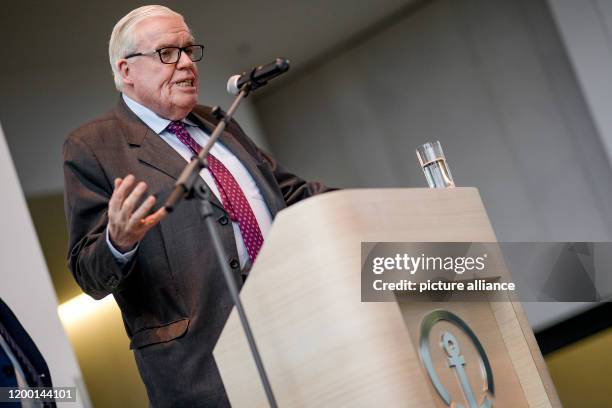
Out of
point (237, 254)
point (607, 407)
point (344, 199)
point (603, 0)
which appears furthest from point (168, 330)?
point (603, 0)

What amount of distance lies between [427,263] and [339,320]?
254 millimetres

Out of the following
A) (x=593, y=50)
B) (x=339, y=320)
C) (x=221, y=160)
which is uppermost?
(x=593, y=50)

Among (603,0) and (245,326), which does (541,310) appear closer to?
(603,0)

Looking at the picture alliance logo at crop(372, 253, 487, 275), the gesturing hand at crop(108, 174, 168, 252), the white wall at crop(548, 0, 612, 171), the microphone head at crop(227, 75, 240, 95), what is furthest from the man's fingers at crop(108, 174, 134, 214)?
the white wall at crop(548, 0, 612, 171)

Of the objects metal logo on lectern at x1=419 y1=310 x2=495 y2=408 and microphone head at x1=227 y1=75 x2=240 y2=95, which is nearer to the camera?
metal logo on lectern at x1=419 y1=310 x2=495 y2=408

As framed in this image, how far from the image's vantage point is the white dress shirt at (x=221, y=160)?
221 cm

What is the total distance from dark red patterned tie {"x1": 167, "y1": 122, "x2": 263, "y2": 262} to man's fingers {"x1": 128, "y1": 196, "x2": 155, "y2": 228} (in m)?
0.39

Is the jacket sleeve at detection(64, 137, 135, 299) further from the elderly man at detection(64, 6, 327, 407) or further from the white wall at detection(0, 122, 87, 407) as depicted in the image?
the white wall at detection(0, 122, 87, 407)

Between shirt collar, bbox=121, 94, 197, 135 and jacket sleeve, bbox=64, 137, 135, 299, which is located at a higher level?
shirt collar, bbox=121, 94, 197, 135

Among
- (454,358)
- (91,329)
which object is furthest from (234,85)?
(91,329)

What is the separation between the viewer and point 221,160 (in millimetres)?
2348

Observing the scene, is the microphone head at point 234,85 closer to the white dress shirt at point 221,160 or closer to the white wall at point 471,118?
the white dress shirt at point 221,160

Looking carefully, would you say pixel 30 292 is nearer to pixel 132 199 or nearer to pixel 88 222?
pixel 88 222

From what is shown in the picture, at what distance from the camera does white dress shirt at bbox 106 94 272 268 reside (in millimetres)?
2205
